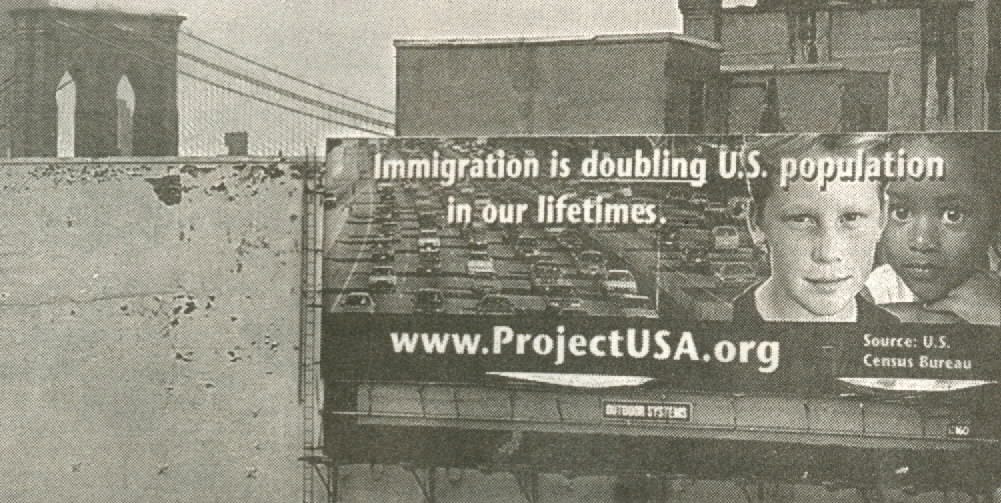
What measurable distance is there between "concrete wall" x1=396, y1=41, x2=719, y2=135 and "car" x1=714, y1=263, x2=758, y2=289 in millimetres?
2809

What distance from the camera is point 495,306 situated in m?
13.7

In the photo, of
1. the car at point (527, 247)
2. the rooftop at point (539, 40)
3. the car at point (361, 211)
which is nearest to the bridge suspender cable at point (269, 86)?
the rooftop at point (539, 40)

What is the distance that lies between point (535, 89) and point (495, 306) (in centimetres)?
328

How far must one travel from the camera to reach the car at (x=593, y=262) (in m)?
13.5

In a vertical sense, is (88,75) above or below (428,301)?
above

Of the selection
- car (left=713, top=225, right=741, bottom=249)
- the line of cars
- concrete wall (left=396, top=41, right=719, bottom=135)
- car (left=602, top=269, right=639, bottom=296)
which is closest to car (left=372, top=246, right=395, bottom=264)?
the line of cars

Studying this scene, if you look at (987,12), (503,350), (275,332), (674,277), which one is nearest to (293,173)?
(275,332)

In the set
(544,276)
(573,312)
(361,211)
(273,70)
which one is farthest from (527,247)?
(273,70)

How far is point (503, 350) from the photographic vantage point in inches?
543

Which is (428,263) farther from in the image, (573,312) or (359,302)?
(573,312)

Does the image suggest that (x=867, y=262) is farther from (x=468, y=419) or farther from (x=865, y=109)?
(x=865, y=109)

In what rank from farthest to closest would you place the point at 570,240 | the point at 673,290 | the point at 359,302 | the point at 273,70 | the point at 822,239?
the point at 273,70 → the point at 359,302 → the point at 570,240 → the point at 673,290 → the point at 822,239

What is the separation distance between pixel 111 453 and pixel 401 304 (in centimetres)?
330

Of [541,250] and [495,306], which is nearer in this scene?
[541,250]
